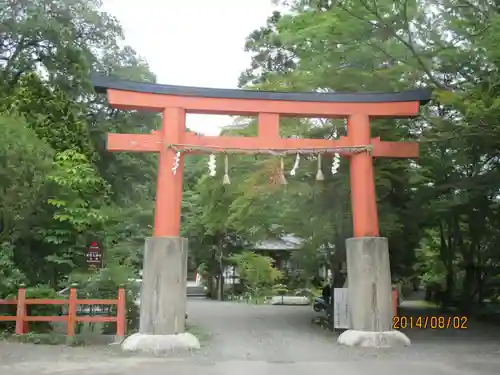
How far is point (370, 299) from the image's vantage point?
12.6 metres

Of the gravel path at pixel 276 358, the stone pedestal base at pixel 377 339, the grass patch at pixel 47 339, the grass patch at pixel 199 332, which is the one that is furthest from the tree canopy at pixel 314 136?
the stone pedestal base at pixel 377 339

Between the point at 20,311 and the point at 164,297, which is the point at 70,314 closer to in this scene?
the point at 20,311

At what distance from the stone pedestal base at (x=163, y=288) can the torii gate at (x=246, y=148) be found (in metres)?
0.02

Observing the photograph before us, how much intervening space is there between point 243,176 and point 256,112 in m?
4.34

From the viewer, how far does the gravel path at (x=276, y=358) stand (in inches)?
382

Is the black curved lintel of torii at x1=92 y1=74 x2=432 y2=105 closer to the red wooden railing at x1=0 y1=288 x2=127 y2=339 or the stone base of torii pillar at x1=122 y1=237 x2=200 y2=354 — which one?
the stone base of torii pillar at x1=122 y1=237 x2=200 y2=354

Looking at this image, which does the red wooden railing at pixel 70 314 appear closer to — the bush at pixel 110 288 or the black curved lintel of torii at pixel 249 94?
the bush at pixel 110 288

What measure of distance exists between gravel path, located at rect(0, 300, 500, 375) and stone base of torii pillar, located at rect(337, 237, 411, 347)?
390 millimetres

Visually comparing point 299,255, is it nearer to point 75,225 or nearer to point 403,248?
point 403,248

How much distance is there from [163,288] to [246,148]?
3628mm

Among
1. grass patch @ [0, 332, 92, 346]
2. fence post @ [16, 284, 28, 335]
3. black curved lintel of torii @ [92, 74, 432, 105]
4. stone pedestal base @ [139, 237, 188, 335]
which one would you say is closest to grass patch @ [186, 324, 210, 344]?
stone pedestal base @ [139, 237, 188, 335]

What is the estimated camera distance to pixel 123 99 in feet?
40.7
